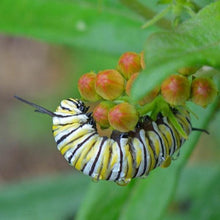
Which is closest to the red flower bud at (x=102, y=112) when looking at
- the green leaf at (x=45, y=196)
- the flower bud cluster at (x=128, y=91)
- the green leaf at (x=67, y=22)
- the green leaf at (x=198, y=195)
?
the flower bud cluster at (x=128, y=91)

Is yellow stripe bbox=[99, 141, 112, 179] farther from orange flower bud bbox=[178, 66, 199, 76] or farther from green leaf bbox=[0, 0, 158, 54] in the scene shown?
green leaf bbox=[0, 0, 158, 54]

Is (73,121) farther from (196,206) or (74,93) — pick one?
(74,93)

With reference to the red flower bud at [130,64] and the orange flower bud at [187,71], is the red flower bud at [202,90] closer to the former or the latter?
the orange flower bud at [187,71]

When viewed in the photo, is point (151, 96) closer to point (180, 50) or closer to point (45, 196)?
point (180, 50)

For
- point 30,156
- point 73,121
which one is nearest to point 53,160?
point 30,156

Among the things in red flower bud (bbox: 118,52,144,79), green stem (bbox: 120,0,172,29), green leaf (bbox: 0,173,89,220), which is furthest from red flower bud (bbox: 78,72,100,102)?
green leaf (bbox: 0,173,89,220)

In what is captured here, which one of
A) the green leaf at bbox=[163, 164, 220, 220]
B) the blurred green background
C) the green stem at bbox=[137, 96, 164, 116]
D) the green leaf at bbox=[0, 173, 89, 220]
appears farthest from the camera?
the green leaf at bbox=[0, 173, 89, 220]

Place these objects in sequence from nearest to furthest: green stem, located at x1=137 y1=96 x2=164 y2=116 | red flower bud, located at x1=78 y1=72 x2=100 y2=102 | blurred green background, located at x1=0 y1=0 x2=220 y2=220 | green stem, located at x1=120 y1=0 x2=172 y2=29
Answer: green stem, located at x1=137 y1=96 x2=164 y2=116, red flower bud, located at x1=78 y1=72 x2=100 y2=102, green stem, located at x1=120 y1=0 x2=172 y2=29, blurred green background, located at x1=0 y1=0 x2=220 y2=220
